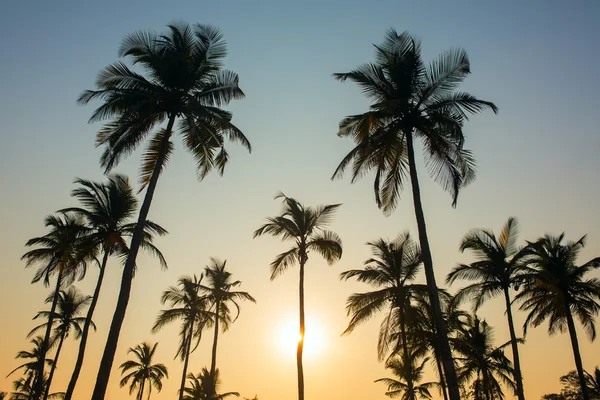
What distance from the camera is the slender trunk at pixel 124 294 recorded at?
12.9m


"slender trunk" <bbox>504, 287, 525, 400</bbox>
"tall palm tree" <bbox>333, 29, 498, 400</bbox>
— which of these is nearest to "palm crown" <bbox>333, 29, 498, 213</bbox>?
"tall palm tree" <bbox>333, 29, 498, 400</bbox>

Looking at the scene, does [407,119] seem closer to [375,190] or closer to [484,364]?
[375,190]

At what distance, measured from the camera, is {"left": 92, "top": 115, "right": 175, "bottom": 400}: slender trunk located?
12.9m

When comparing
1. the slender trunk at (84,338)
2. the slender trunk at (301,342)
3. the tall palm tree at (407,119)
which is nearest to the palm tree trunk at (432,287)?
the tall palm tree at (407,119)

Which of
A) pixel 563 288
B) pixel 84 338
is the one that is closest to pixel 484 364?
pixel 563 288

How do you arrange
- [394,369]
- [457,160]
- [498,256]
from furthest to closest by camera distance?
[394,369] → [498,256] → [457,160]

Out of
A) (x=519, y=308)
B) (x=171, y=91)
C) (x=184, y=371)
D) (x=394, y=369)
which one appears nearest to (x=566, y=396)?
(x=394, y=369)

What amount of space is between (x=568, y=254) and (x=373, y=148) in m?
15.9

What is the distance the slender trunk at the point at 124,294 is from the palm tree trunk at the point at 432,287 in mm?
9704

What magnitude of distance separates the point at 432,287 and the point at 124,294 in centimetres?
1025

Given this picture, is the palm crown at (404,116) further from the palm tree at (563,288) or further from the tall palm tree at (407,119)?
the palm tree at (563,288)

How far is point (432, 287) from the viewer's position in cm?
1432

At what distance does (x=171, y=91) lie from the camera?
17625 millimetres

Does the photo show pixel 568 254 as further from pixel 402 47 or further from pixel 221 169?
pixel 221 169
